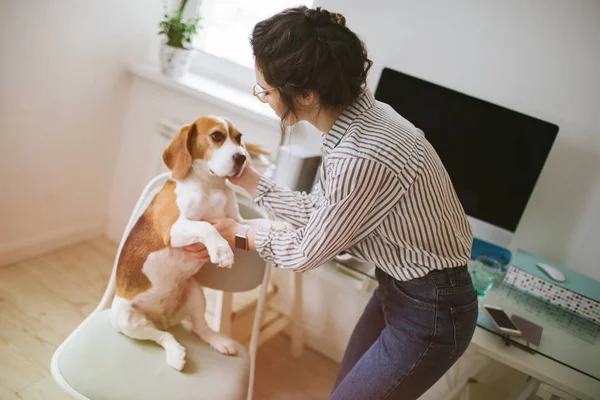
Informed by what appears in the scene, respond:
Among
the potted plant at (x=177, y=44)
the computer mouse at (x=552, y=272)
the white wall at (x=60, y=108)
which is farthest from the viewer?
the potted plant at (x=177, y=44)

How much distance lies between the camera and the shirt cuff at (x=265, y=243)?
3.69ft

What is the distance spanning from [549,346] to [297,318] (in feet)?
3.26

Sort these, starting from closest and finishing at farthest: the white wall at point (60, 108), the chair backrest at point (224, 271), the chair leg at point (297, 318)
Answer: the chair backrest at point (224, 271), the white wall at point (60, 108), the chair leg at point (297, 318)

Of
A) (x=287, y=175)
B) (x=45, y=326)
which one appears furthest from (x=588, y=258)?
(x=45, y=326)

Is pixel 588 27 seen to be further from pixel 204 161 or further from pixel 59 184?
pixel 59 184

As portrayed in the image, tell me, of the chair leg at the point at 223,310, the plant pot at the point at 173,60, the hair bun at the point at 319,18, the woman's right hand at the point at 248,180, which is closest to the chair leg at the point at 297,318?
the chair leg at the point at 223,310

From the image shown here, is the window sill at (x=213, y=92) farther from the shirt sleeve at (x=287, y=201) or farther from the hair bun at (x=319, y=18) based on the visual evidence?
the hair bun at (x=319, y=18)

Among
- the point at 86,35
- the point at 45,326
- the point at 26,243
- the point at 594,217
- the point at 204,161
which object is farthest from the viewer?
the point at 26,243

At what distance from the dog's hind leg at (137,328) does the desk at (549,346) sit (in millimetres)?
608

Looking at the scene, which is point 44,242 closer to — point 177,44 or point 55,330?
point 55,330

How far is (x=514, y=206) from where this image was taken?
1.64 meters

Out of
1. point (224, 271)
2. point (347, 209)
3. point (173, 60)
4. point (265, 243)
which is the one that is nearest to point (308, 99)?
point (347, 209)

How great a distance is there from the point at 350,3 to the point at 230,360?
136 cm

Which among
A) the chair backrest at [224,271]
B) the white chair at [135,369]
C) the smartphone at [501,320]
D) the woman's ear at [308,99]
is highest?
the woman's ear at [308,99]
